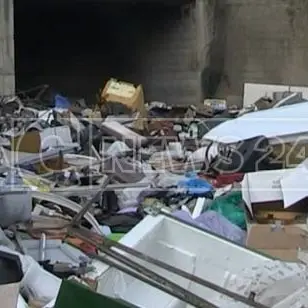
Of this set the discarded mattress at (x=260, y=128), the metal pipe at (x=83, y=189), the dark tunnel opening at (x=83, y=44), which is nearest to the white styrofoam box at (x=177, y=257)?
the metal pipe at (x=83, y=189)

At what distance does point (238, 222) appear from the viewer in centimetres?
427

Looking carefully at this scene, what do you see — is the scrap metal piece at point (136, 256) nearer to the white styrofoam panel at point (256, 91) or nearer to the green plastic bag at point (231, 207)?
the green plastic bag at point (231, 207)

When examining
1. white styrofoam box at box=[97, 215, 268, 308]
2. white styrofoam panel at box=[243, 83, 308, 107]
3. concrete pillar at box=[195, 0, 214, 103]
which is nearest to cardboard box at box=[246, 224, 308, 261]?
white styrofoam box at box=[97, 215, 268, 308]

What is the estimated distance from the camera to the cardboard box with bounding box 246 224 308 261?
3.81 meters

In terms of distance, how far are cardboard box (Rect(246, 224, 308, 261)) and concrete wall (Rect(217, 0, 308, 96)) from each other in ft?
25.0

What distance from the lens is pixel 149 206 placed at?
4.50 metres

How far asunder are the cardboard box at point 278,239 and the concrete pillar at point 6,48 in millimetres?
5363

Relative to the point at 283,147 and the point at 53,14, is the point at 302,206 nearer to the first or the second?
the point at 283,147

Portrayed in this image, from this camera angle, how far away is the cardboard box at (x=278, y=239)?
381 centimetres

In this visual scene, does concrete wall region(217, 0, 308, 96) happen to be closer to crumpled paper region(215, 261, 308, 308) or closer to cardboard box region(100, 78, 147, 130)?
cardboard box region(100, 78, 147, 130)

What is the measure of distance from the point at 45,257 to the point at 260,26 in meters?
8.32

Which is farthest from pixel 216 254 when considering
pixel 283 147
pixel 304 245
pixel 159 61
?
pixel 159 61

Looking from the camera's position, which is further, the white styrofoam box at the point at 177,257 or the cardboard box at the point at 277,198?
the cardboard box at the point at 277,198

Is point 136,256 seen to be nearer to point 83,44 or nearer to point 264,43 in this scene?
point 264,43
